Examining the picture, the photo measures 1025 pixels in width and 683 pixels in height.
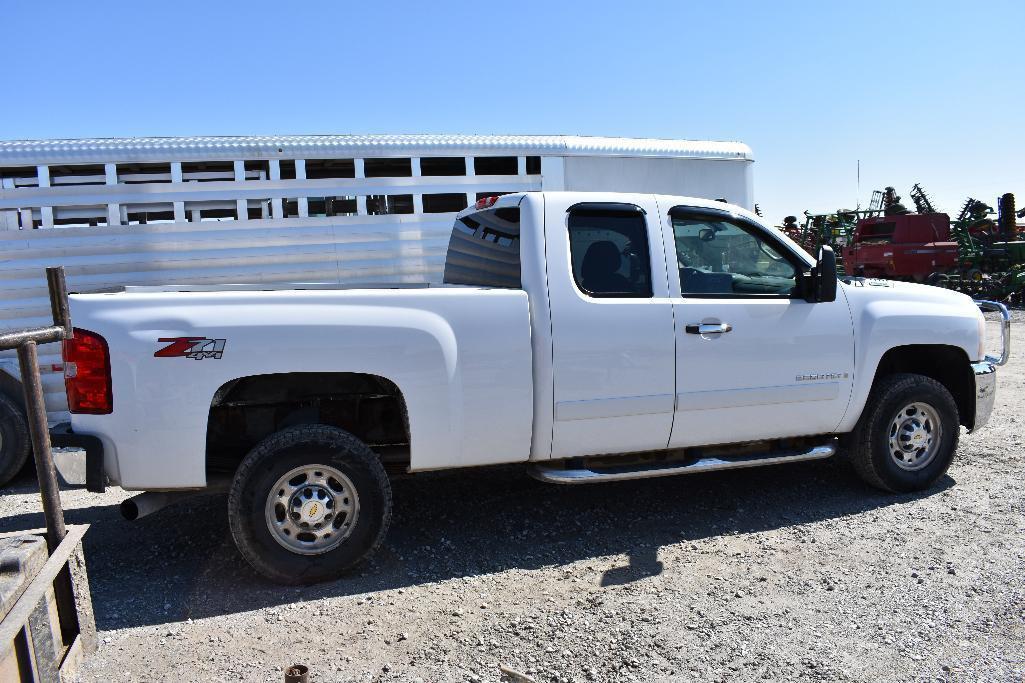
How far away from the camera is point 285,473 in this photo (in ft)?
13.1

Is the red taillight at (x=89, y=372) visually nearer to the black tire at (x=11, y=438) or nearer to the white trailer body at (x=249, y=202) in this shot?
the white trailer body at (x=249, y=202)

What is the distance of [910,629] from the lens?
138 inches

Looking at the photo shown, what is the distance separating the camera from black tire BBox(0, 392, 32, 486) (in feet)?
18.4

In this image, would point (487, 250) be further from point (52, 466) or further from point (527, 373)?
point (52, 466)

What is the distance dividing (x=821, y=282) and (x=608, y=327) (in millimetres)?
1424

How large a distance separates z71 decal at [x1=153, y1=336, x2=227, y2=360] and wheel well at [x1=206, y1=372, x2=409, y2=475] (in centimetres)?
23

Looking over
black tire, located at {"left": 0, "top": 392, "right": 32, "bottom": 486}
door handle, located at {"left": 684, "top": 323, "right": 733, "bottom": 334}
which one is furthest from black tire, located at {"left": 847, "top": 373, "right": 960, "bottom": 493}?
black tire, located at {"left": 0, "top": 392, "right": 32, "bottom": 486}

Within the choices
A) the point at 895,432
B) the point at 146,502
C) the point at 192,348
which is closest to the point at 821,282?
the point at 895,432

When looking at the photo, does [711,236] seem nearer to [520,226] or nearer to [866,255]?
[520,226]

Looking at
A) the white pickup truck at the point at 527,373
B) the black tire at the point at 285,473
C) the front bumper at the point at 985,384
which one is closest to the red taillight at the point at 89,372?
the white pickup truck at the point at 527,373

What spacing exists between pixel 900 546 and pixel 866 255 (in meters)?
16.3

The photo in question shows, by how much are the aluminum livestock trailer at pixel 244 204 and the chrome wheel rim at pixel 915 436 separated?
2837 mm

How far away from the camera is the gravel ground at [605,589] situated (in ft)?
10.9

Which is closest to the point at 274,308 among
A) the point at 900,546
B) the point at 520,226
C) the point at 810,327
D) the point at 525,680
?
the point at 520,226
